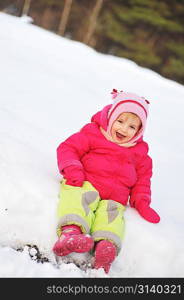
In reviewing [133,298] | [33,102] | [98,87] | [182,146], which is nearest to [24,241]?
[133,298]

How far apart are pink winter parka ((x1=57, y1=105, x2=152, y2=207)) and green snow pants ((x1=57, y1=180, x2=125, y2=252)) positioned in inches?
4.0

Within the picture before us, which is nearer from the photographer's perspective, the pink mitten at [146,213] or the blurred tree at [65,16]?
the pink mitten at [146,213]

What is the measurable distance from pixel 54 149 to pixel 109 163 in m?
0.72

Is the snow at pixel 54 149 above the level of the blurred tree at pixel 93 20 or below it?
above

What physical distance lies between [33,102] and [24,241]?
233cm

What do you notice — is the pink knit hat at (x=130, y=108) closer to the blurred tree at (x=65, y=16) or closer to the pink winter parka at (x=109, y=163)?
the pink winter parka at (x=109, y=163)

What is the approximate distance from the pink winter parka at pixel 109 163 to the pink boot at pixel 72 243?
1.57ft

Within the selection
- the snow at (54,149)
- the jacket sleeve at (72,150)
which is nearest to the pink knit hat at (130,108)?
the jacket sleeve at (72,150)

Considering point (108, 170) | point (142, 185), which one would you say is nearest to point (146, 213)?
point (142, 185)

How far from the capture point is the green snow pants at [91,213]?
235cm

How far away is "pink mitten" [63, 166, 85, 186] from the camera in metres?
2.53

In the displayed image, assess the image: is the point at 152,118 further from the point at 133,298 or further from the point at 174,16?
the point at 174,16

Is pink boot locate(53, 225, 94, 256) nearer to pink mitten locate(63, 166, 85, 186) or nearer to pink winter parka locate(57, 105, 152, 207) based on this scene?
pink mitten locate(63, 166, 85, 186)

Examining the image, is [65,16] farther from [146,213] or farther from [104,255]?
[104,255]
